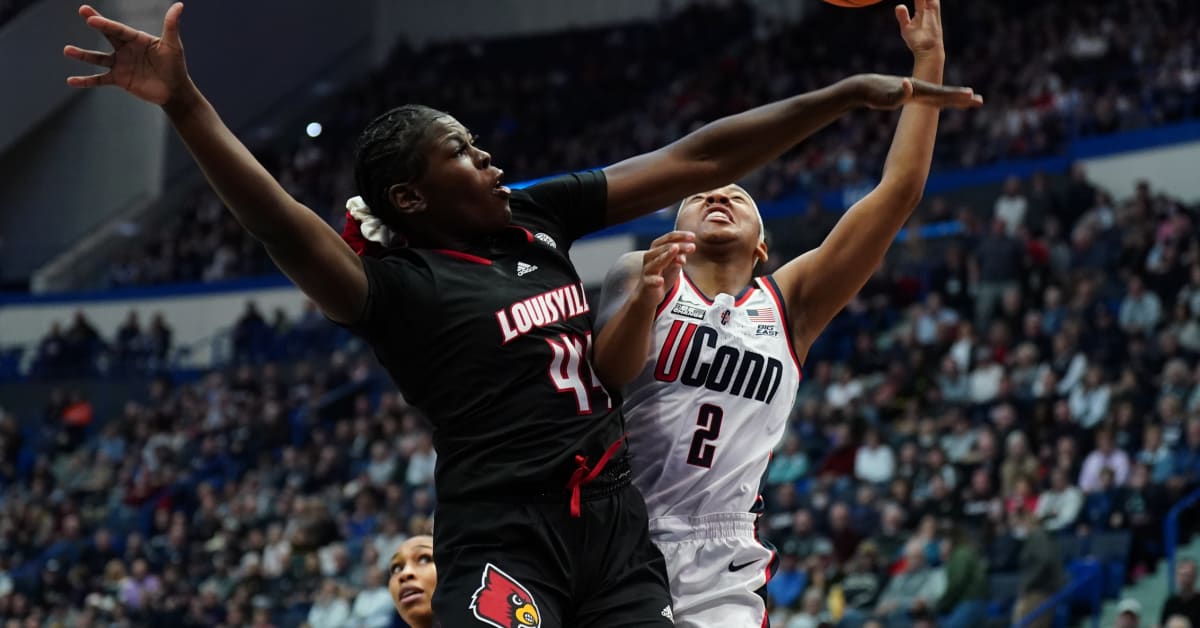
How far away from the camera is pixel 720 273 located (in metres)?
4.41

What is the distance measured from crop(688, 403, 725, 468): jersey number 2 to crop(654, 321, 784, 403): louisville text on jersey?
0.08m

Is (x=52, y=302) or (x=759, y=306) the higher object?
(x=759, y=306)

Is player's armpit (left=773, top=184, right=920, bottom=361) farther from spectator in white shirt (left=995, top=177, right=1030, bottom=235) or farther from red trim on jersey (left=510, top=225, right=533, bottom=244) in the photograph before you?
spectator in white shirt (left=995, top=177, right=1030, bottom=235)

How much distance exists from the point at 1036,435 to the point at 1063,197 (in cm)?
523

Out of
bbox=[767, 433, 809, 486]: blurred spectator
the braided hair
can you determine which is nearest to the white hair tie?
the braided hair

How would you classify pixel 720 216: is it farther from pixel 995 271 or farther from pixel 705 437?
pixel 995 271

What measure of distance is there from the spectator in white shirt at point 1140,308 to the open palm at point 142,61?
517 inches

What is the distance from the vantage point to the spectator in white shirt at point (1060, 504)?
41.0ft

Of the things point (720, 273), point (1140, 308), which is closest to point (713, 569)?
point (720, 273)

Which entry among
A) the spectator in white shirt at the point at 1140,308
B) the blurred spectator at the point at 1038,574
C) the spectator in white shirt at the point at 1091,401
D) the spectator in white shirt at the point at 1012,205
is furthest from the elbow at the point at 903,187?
the spectator in white shirt at the point at 1012,205

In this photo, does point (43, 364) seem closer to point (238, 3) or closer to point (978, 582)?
point (238, 3)

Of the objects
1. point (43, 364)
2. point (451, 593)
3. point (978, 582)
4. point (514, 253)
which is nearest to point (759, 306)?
point (514, 253)

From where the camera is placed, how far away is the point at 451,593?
11.4 feet

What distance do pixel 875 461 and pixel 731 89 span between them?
43.4 feet
